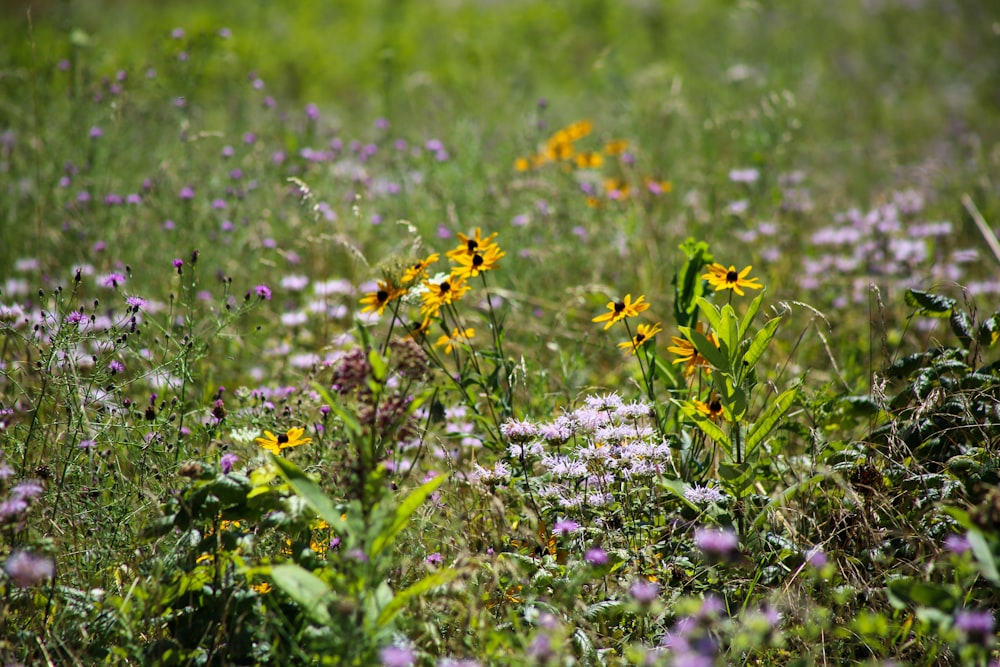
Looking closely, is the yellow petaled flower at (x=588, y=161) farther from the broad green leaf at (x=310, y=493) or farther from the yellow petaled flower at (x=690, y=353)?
the broad green leaf at (x=310, y=493)

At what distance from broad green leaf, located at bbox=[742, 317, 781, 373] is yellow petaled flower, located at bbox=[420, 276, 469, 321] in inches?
28.0

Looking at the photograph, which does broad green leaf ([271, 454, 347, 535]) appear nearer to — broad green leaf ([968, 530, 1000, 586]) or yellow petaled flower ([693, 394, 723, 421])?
yellow petaled flower ([693, 394, 723, 421])

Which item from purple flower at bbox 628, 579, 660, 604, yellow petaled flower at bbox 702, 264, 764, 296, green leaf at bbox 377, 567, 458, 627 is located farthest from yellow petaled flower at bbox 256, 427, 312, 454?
yellow petaled flower at bbox 702, 264, 764, 296

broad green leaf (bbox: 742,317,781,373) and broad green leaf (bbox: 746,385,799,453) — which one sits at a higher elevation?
broad green leaf (bbox: 742,317,781,373)

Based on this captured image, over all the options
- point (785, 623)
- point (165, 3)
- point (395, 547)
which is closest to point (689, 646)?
point (785, 623)

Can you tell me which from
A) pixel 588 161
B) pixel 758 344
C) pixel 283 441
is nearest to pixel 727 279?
pixel 758 344

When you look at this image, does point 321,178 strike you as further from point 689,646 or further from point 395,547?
point 689,646

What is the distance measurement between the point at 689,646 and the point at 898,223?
9.72 feet

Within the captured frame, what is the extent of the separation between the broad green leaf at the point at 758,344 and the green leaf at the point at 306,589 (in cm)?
109

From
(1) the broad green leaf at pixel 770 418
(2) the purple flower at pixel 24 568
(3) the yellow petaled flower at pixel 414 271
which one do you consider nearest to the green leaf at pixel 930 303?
(1) the broad green leaf at pixel 770 418

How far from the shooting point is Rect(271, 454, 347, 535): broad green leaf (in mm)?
1565

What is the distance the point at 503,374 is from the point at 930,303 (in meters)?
1.22

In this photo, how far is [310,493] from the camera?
5.22 ft

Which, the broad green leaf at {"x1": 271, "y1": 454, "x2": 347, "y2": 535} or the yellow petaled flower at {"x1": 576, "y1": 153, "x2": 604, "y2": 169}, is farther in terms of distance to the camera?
the yellow petaled flower at {"x1": 576, "y1": 153, "x2": 604, "y2": 169}
